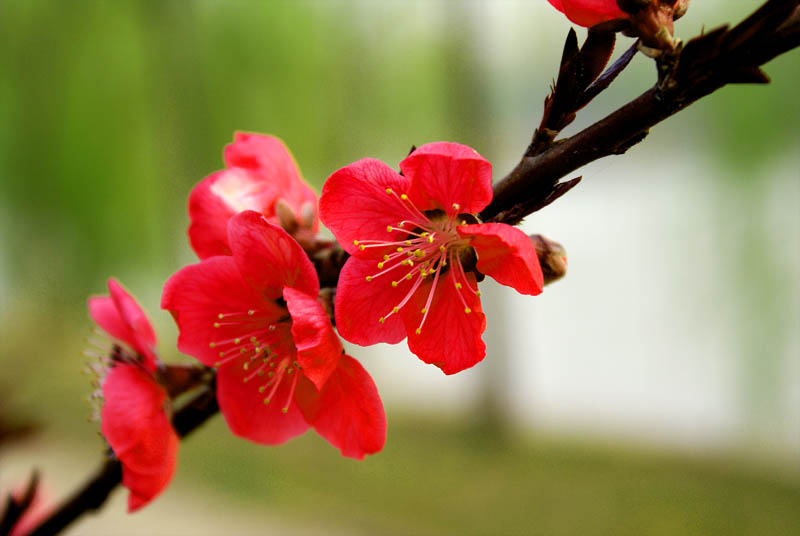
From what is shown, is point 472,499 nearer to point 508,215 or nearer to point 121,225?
point 508,215

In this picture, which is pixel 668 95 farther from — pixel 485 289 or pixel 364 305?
pixel 485 289

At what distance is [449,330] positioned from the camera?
26 centimetres

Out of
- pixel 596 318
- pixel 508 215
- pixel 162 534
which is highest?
pixel 508 215

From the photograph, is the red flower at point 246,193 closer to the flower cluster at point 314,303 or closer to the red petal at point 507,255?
the flower cluster at point 314,303

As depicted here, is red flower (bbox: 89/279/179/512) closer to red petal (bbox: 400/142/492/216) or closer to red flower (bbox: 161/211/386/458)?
red flower (bbox: 161/211/386/458)

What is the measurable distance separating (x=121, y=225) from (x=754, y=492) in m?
2.46

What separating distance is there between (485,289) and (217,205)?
162 centimetres

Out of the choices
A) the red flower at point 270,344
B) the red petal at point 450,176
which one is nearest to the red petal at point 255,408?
the red flower at point 270,344

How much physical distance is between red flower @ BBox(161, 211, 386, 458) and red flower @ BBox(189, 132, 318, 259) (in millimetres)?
35

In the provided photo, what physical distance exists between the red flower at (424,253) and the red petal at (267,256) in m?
0.02

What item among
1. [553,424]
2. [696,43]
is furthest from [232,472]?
[696,43]

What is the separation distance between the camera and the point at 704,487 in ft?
5.03

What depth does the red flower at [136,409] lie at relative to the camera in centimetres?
28

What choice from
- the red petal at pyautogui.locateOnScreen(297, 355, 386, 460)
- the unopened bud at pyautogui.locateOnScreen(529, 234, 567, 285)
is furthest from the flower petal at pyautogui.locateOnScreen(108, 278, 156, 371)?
the unopened bud at pyautogui.locateOnScreen(529, 234, 567, 285)
